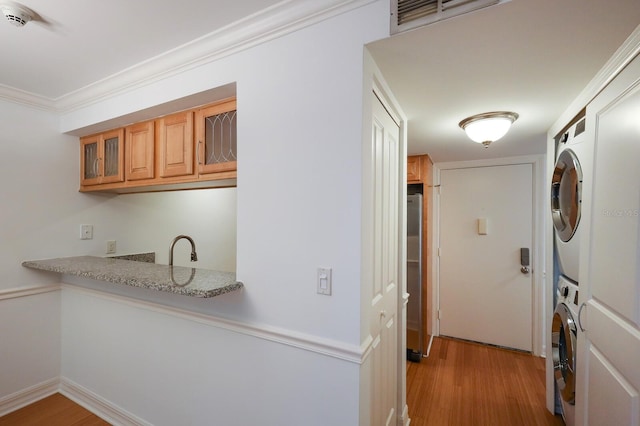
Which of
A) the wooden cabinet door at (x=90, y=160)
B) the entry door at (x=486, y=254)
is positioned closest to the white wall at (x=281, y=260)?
the wooden cabinet door at (x=90, y=160)

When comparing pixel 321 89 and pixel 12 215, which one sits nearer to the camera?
pixel 321 89

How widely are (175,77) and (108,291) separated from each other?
5.22ft

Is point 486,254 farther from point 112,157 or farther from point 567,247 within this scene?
point 112,157

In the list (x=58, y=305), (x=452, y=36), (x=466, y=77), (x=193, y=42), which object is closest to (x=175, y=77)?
(x=193, y=42)

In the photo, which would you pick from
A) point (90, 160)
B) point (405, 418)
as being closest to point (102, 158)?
point (90, 160)

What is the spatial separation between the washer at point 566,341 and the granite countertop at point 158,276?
6.36 ft

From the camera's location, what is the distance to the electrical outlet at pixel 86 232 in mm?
2481

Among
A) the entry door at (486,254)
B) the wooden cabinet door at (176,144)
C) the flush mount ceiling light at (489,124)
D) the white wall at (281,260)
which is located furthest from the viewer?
the entry door at (486,254)

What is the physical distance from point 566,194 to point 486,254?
170 centimetres

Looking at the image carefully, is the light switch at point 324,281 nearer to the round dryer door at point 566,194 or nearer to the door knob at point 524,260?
the round dryer door at point 566,194

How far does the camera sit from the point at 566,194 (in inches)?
71.7

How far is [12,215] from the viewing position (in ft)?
6.99

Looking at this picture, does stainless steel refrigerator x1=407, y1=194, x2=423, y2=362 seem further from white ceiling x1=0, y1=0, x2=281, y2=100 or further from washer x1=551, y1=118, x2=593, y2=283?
white ceiling x1=0, y1=0, x2=281, y2=100

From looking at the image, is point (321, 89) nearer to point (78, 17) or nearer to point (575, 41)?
point (575, 41)
